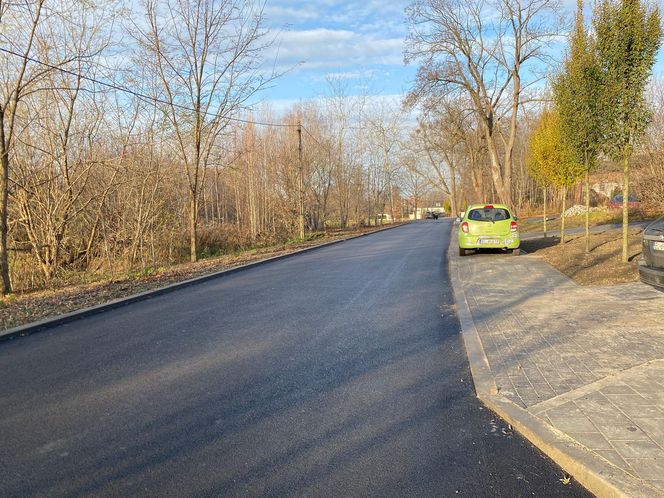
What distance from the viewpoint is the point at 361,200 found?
1729 inches

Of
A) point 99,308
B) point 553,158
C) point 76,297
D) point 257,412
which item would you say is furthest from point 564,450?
point 553,158

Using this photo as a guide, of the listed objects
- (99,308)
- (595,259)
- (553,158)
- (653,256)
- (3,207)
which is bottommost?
(99,308)

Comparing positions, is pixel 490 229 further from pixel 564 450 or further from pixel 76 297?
pixel 564 450

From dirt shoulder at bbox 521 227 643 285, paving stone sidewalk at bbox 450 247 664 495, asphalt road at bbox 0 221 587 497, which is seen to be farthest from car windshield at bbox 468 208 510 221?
asphalt road at bbox 0 221 587 497

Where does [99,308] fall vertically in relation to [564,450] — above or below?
above

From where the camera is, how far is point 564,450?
310cm

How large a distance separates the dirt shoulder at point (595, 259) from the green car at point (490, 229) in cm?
106

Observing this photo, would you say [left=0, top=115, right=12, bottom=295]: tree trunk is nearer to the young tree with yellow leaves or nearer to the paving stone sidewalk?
the paving stone sidewalk

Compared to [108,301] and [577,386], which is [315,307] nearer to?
[108,301]

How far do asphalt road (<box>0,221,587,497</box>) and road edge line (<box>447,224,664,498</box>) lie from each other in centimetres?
9

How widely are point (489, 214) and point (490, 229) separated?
458 millimetres

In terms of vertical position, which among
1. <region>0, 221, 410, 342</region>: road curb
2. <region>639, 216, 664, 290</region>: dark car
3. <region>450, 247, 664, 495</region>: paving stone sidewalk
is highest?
<region>639, 216, 664, 290</region>: dark car

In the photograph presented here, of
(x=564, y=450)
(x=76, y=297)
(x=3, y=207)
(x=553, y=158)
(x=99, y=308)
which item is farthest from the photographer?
(x=553, y=158)

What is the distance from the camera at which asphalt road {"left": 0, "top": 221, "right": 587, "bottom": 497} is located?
2951mm
